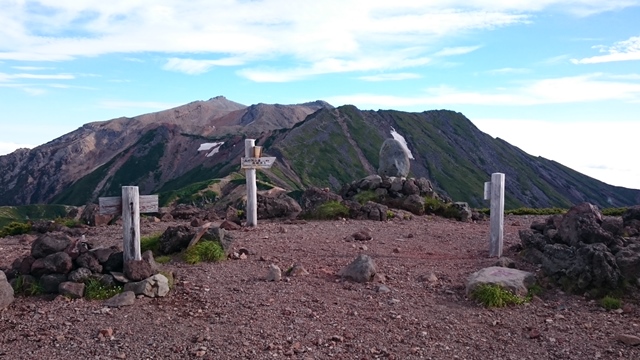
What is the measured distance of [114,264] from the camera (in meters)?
10.4

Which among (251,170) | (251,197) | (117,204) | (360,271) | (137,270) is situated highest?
(251,170)

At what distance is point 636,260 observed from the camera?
33.2ft

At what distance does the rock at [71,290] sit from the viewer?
9516 mm

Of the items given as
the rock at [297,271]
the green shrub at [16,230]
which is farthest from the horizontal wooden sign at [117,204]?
the green shrub at [16,230]

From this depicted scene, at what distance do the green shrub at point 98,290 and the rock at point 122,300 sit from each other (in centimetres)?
24

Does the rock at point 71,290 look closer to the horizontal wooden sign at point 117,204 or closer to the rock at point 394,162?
the horizontal wooden sign at point 117,204

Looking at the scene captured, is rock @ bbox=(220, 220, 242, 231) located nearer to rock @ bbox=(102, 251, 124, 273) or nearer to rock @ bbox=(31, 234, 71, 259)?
rock @ bbox=(102, 251, 124, 273)

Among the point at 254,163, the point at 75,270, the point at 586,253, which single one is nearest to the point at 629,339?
the point at 586,253

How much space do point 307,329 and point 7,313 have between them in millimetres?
4587

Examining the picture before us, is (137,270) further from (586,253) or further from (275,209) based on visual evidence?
(275,209)

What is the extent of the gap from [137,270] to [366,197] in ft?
43.4

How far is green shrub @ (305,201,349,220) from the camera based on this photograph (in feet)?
60.6

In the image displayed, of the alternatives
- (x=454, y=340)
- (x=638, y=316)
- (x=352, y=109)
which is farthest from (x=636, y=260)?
(x=352, y=109)

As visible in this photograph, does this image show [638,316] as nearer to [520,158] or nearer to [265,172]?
[265,172]
